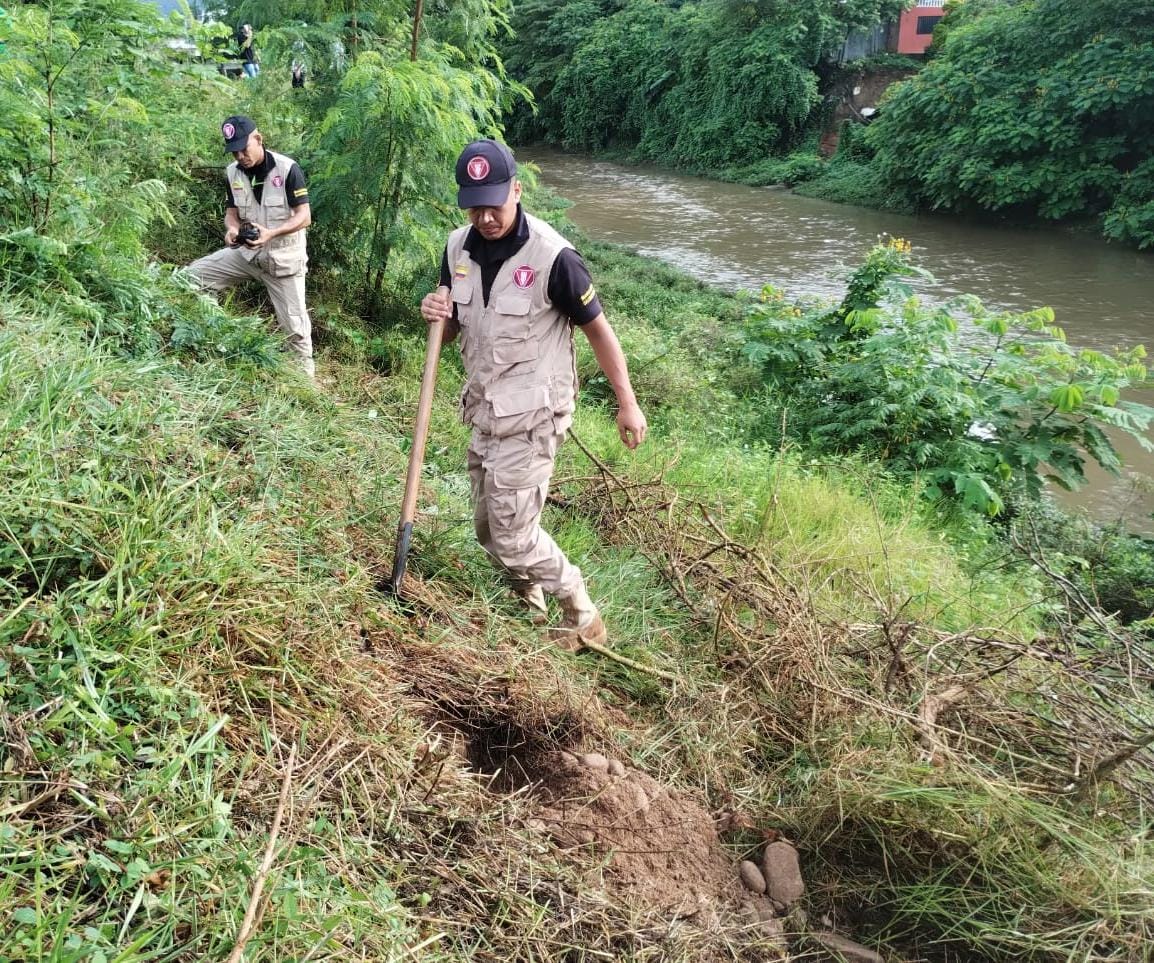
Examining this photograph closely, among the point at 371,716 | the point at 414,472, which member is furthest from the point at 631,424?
the point at 371,716

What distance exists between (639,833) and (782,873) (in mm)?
435

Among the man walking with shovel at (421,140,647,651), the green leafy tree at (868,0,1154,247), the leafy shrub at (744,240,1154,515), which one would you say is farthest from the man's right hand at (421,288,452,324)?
the green leafy tree at (868,0,1154,247)

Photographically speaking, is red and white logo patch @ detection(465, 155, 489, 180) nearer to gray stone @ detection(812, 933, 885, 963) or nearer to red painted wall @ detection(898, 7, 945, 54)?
gray stone @ detection(812, 933, 885, 963)

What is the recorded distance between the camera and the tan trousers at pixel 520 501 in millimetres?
2914

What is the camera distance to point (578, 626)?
3168mm

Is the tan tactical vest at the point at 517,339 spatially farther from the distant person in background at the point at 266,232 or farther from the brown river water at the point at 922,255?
the brown river water at the point at 922,255

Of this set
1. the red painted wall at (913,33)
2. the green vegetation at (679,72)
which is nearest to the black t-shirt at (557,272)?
the green vegetation at (679,72)

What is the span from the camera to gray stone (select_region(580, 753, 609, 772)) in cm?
249

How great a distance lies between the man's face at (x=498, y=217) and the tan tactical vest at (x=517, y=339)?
82 mm

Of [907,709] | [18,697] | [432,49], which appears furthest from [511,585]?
[432,49]

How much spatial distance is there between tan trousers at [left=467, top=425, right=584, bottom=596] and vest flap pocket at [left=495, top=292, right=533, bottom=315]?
0.43 metres

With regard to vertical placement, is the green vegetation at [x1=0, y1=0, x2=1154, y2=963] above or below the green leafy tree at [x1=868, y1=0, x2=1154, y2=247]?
below

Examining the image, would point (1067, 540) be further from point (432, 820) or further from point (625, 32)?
point (625, 32)

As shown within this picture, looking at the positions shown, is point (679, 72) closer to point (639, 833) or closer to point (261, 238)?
point (261, 238)
